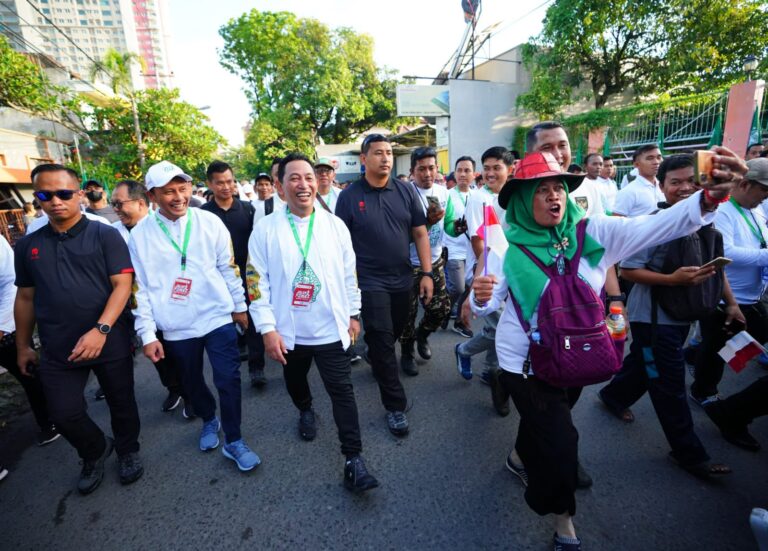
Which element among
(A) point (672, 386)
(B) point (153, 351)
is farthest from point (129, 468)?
(A) point (672, 386)

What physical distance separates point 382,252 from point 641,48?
60.0ft

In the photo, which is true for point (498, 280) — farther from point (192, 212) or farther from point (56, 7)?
point (56, 7)

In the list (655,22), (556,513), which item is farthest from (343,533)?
(655,22)

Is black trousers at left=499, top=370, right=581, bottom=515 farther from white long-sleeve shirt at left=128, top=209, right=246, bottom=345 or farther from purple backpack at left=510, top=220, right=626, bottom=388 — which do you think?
white long-sleeve shirt at left=128, top=209, right=246, bottom=345

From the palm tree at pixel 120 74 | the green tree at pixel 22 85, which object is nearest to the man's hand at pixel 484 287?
the palm tree at pixel 120 74

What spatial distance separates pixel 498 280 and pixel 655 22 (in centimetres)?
1818

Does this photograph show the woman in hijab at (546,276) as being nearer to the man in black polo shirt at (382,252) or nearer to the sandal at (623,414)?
A: the man in black polo shirt at (382,252)

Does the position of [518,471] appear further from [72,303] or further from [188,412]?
[72,303]

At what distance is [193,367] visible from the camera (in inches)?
110

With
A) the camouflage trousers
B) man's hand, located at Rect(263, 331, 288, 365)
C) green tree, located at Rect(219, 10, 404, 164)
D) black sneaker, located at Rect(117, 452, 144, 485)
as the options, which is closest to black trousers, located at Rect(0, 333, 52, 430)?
black sneaker, located at Rect(117, 452, 144, 485)

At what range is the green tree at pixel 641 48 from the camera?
13586mm

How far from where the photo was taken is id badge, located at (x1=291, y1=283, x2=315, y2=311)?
2484 millimetres

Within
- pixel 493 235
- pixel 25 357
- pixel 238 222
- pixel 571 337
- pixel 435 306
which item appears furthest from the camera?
pixel 238 222

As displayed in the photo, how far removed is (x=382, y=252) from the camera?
3094 millimetres
